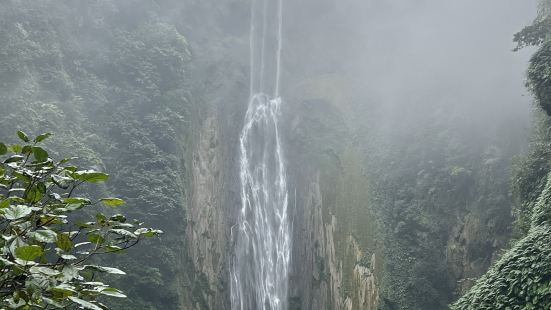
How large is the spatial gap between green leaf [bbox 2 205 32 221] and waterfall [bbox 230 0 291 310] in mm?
17768

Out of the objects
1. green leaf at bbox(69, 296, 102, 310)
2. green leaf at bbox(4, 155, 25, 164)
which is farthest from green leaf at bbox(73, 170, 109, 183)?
green leaf at bbox(69, 296, 102, 310)

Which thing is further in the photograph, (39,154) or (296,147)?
(296,147)

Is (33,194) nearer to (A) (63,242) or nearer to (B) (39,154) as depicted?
(B) (39,154)

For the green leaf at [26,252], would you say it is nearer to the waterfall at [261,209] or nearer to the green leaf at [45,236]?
the green leaf at [45,236]

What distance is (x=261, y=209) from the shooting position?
21.0m

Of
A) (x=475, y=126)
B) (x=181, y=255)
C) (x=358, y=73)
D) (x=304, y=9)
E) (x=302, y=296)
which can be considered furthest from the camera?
(x=304, y=9)

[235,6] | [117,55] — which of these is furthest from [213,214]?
[235,6]

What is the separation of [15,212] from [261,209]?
1927 cm

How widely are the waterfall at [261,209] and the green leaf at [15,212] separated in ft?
58.3

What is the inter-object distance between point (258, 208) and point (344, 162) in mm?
4446

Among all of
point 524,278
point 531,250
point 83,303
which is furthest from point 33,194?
point 531,250

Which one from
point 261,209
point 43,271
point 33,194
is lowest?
point 43,271

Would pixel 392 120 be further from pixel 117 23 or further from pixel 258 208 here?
pixel 117 23

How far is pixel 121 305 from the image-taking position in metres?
13.9
